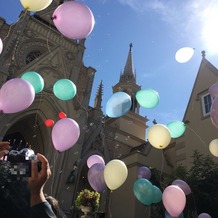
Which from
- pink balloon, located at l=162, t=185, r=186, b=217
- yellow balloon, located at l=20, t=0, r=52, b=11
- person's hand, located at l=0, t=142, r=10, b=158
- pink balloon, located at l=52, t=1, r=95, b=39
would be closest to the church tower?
pink balloon, located at l=162, t=185, r=186, b=217

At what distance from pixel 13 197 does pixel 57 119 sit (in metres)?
13.8

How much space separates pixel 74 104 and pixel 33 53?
17.2ft

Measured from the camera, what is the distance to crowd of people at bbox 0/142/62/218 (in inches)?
71.4

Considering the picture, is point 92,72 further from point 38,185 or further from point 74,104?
point 38,185

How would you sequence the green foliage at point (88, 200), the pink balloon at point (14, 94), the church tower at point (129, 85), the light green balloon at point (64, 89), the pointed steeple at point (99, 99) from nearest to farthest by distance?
the pink balloon at point (14, 94), the green foliage at point (88, 200), the light green balloon at point (64, 89), the pointed steeple at point (99, 99), the church tower at point (129, 85)

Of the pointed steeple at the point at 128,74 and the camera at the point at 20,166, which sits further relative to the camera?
the pointed steeple at the point at 128,74

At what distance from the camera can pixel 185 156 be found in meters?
11.8

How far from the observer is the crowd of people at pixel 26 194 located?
5.95 ft

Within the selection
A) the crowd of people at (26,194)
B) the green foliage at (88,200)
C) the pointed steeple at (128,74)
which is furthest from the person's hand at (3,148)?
the pointed steeple at (128,74)

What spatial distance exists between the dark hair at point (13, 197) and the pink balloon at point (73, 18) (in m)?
4.10

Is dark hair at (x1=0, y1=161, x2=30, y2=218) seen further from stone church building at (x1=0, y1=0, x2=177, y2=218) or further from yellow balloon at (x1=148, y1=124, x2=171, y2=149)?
stone church building at (x1=0, y1=0, x2=177, y2=218)

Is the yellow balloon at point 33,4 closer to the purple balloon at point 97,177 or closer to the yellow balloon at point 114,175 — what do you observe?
the yellow balloon at point 114,175

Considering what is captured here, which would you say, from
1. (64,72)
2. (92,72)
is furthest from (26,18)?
(92,72)

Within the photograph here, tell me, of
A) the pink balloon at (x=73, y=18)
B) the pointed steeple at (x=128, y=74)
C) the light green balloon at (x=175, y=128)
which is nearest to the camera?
the pink balloon at (x=73, y=18)
